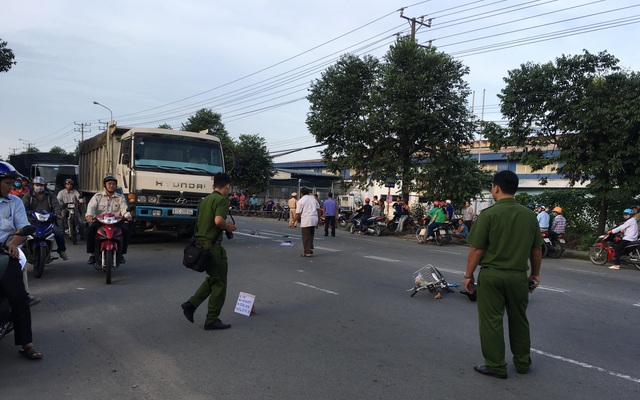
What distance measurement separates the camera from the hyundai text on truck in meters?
12.4

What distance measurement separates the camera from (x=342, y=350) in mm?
5199

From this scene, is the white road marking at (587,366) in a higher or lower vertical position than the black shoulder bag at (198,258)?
lower

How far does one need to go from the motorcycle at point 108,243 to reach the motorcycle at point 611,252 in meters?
12.4

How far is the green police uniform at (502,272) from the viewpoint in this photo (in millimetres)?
4449

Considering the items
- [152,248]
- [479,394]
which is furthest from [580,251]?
[479,394]

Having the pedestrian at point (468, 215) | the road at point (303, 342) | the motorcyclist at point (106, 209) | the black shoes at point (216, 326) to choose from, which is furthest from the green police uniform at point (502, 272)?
the pedestrian at point (468, 215)

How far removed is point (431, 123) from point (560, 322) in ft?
49.3

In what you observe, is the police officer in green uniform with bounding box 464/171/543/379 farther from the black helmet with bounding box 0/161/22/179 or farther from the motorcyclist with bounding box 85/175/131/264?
the motorcyclist with bounding box 85/175/131/264

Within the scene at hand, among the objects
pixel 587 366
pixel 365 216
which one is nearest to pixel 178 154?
pixel 587 366

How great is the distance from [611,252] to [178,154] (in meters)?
12.0

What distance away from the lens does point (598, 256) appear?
1407cm

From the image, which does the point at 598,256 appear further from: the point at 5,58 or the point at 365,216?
the point at 5,58

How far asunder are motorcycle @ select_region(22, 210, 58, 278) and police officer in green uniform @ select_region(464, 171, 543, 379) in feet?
24.0

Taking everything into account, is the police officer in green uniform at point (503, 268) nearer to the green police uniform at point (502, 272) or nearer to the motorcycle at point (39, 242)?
the green police uniform at point (502, 272)
